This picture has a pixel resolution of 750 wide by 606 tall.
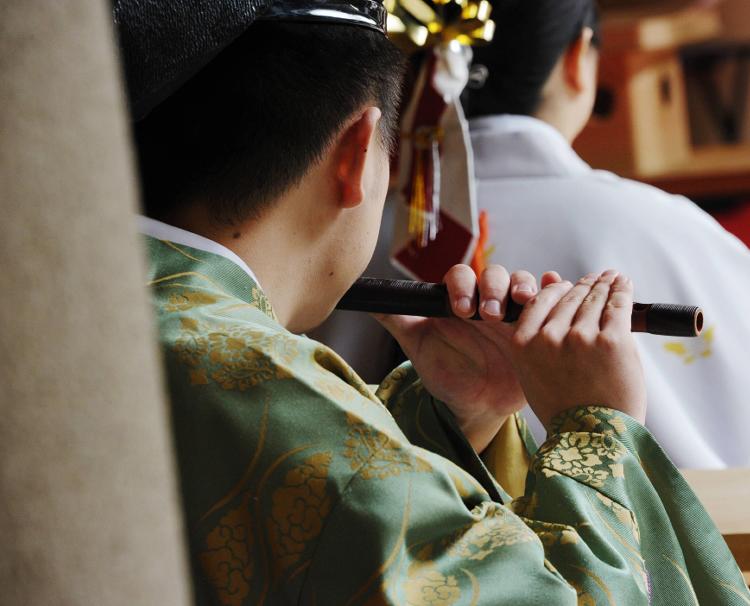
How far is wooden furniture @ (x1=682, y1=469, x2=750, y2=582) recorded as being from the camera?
951 millimetres

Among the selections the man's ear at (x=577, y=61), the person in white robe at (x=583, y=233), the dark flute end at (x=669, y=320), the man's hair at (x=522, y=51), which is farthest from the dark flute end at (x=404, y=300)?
the man's ear at (x=577, y=61)

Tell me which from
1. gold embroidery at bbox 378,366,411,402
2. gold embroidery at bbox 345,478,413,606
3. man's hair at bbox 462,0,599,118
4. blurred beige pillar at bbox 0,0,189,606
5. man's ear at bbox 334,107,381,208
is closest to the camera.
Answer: blurred beige pillar at bbox 0,0,189,606

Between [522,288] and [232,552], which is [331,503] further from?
[522,288]

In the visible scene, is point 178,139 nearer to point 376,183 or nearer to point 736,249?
point 376,183

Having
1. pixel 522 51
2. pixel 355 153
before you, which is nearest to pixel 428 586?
pixel 355 153

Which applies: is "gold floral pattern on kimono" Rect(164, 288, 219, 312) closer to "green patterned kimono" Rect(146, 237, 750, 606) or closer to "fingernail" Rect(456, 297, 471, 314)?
"green patterned kimono" Rect(146, 237, 750, 606)

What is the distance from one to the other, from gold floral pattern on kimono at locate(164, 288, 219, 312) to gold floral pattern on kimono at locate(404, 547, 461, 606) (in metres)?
0.22

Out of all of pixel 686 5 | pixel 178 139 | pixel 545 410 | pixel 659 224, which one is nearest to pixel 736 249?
pixel 659 224

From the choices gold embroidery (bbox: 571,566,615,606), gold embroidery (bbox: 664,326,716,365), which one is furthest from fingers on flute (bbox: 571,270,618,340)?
gold embroidery (bbox: 664,326,716,365)

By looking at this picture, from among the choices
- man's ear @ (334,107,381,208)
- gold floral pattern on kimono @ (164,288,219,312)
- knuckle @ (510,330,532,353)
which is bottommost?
knuckle @ (510,330,532,353)

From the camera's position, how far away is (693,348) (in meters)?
1.56

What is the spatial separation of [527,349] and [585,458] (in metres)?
0.12

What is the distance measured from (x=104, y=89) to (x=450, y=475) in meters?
0.43

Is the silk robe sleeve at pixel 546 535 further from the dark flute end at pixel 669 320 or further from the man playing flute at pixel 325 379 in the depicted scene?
the dark flute end at pixel 669 320
